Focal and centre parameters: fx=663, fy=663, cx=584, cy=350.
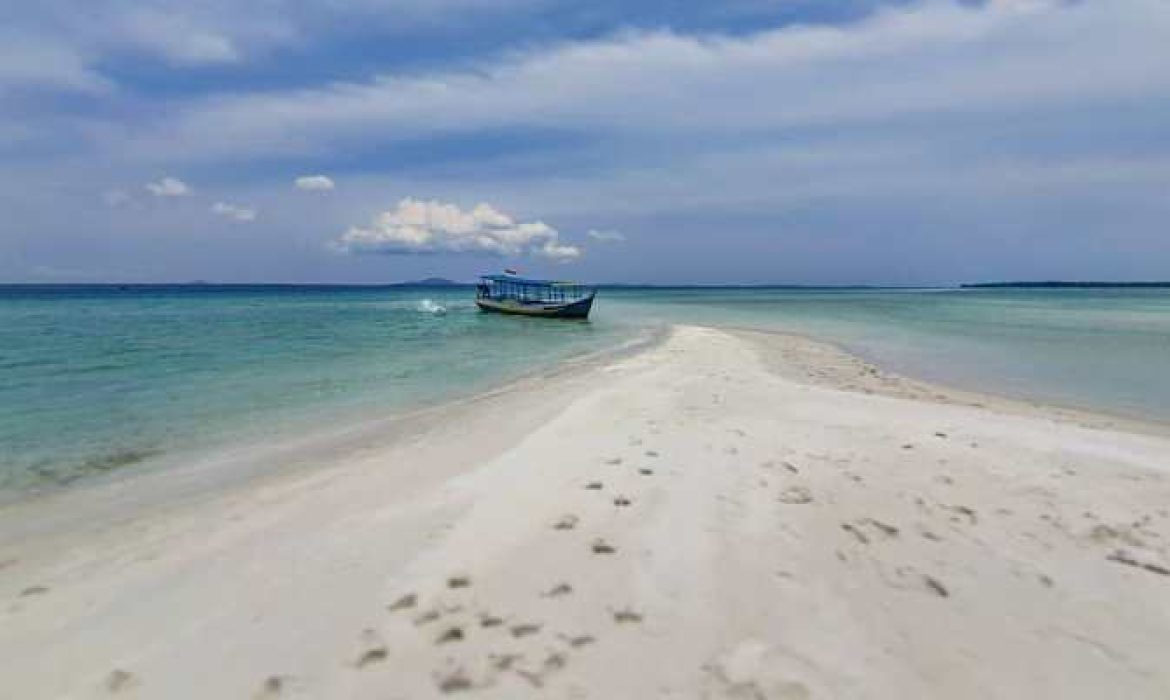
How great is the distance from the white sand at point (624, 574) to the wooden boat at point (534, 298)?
37.4m

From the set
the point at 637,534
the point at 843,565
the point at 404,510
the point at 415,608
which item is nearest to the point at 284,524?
the point at 404,510

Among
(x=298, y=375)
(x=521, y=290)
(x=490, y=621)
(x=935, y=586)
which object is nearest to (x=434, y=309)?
(x=521, y=290)

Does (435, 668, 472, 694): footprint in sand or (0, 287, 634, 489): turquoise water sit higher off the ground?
(435, 668, 472, 694): footprint in sand

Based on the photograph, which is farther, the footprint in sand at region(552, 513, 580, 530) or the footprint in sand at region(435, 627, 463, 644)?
the footprint in sand at region(552, 513, 580, 530)

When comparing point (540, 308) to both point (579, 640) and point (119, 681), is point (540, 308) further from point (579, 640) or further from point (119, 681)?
point (119, 681)

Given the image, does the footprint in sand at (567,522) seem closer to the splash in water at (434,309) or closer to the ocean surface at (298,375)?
the ocean surface at (298,375)

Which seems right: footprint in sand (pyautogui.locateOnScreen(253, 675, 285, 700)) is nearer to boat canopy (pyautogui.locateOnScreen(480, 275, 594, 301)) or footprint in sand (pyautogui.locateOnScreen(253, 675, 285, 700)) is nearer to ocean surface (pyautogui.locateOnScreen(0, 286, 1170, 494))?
ocean surface (pyautogui.locateOnScreen(0, 286, 1170, 494))

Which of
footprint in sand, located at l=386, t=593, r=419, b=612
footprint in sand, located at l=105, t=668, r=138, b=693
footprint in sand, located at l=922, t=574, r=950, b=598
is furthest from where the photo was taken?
footprint in sand, located at l=922, t=574, r=950, b=598

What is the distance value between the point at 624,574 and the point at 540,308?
46255mm

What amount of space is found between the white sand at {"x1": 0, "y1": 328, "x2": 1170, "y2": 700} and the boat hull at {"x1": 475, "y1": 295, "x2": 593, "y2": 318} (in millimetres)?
38275

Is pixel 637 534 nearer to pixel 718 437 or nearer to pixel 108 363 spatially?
pixel 718 437

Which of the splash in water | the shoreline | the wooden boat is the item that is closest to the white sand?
the shoreline

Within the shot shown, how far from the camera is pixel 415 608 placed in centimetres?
430

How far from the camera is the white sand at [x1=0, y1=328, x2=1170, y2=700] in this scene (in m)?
3.65
